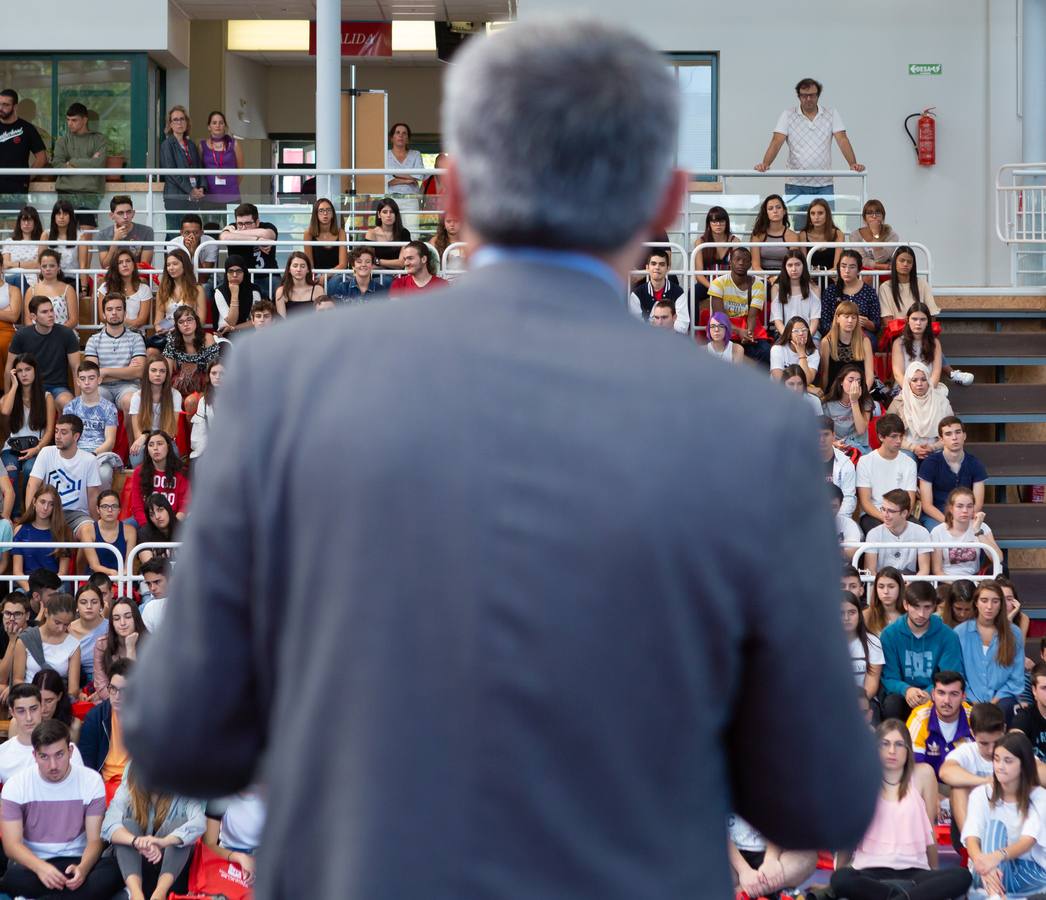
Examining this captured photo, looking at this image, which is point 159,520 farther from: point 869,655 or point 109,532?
point 869,655

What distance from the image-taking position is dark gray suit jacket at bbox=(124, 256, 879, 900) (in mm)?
1141

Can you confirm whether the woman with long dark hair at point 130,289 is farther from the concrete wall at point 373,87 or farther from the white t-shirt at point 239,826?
the concrete wall at point 373,87

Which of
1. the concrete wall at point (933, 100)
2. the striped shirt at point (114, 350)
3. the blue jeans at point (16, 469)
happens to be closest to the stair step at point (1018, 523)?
the concrete wall at point (933, 100)

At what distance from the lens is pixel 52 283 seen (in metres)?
11.8

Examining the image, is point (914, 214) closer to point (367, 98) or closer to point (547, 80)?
point (367, 98)

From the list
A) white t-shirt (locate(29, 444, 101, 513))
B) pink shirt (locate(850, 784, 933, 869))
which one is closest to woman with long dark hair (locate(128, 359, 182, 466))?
white t-shirt (locate(29, 444, 101, 513))

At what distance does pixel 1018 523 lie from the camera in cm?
1084

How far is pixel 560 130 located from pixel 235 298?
10.6 meters

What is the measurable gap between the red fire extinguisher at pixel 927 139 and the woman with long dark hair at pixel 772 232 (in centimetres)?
384

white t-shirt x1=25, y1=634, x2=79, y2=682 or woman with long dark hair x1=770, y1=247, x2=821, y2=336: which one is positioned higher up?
woman with long dark hair x1=770, y1=247, x2=821, y2=336

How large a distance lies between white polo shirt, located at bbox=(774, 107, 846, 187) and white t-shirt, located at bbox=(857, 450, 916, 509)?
5292 millimetres

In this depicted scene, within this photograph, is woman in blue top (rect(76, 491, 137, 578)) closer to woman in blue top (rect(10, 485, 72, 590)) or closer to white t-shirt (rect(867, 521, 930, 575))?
woman in blue top (rect(10, 485, 72, 590))

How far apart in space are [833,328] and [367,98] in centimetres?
678

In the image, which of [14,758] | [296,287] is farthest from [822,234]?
[14,758]
